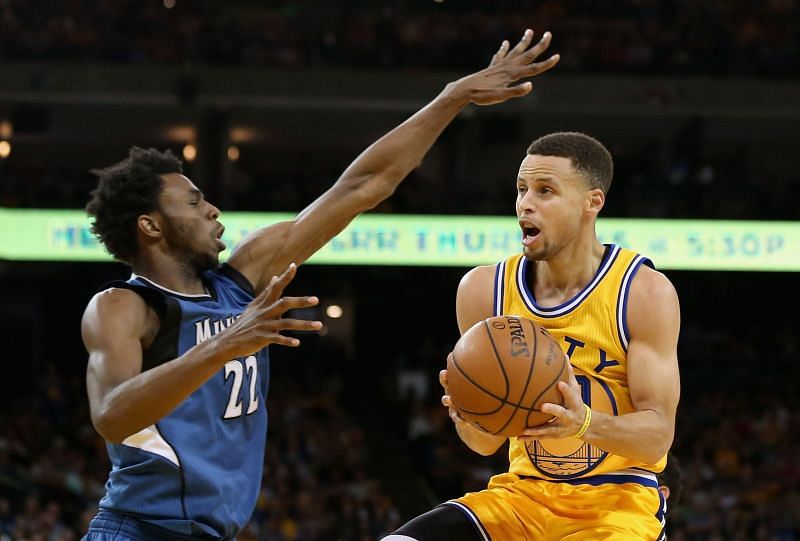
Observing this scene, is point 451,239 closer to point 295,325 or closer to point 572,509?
point 572,509

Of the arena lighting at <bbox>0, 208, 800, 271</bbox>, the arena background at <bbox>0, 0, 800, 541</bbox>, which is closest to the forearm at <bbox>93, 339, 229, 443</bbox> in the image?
the arena background at <bbox>0, 0, 800, 541</bbox>

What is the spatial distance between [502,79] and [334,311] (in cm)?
1609

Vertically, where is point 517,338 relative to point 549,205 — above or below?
below

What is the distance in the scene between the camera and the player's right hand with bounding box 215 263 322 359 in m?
3.11

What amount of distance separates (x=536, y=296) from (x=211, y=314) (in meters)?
1.11

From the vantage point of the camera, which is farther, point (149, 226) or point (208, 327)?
point (149, 226)

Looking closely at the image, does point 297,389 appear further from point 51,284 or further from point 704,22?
point 704,22

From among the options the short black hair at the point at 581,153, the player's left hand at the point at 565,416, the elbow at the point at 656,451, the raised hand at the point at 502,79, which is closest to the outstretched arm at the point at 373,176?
the raised hand at the point at 502,79

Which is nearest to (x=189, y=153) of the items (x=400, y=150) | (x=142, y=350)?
(x=400, y=150)

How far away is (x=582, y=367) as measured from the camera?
380 cm

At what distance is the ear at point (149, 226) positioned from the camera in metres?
3.85

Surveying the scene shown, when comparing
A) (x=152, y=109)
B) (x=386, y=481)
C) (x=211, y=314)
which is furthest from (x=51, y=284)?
(x=211, y=314)

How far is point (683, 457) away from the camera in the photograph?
635 inches

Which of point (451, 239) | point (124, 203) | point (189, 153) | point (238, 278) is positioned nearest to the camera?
point (124, 203)
